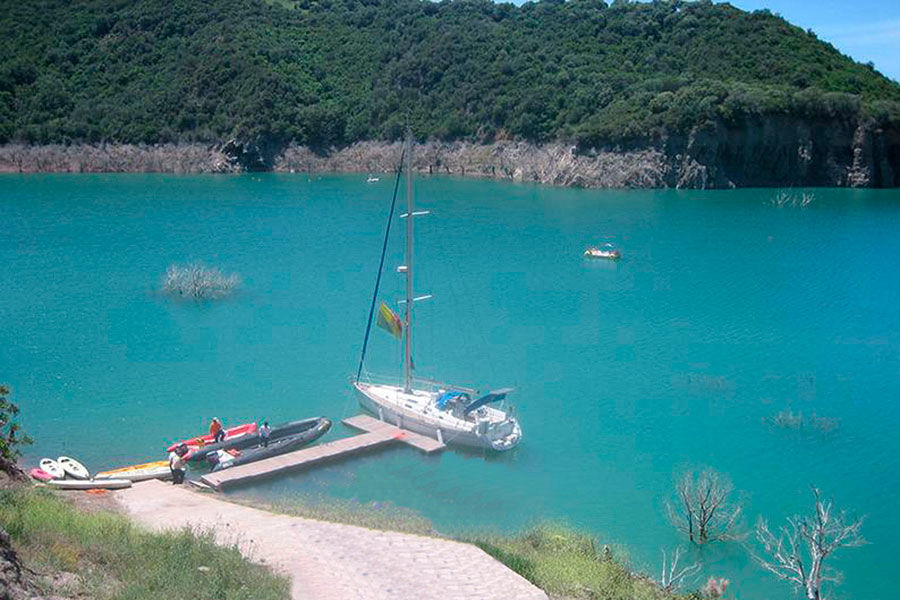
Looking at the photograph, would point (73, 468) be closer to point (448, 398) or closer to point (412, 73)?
point (448, 398)

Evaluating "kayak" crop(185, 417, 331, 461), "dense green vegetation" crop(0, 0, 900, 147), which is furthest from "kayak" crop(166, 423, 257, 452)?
"dense green vegetation" crop(0, 0, 900, 147)

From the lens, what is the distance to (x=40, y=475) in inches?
845

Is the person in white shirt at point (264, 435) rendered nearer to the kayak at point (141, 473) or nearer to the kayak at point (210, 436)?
the kayak at point (210, 436)

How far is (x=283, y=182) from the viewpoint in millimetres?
97250

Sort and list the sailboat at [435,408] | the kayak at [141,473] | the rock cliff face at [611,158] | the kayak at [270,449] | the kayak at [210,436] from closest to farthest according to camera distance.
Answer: the kayak at [141,473], the kayak at [270,449], the kayak at [210,436], the sailboat at [435,408], the rock cliff face at [611,158]

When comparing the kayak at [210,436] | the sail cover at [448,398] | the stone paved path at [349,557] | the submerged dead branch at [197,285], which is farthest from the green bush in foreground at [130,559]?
the submerged dead branch at [197,285]

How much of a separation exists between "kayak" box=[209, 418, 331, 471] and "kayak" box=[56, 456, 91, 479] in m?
3.43

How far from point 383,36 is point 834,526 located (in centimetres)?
11557

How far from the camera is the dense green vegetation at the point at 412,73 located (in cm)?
9825

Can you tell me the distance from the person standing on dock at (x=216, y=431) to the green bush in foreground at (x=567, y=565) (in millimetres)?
9831

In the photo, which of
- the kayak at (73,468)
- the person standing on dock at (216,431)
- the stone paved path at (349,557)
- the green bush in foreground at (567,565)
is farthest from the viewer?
the person standing on dock at (216,431)

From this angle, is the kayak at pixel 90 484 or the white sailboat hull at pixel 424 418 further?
the white sailboat hull at pixel 424 418

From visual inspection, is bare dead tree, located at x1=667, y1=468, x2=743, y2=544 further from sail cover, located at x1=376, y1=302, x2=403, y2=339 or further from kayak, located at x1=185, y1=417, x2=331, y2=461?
kayak, located at x1=185, y1=417, x2=331, y2=461

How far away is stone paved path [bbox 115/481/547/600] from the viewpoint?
14.5m
